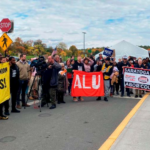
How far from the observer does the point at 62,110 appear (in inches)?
290

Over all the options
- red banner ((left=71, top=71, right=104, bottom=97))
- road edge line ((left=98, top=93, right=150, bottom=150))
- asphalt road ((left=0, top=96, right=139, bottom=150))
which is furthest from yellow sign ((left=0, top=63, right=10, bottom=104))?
road edge line ((left=98, top=93, right=150, bottom=150))

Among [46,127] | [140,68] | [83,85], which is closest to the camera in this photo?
[46,127]

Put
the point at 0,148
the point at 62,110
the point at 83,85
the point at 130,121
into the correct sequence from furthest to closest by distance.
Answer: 1. the point at 83,85
2. the point at 62,110
3. the point at 130,121
4. the point at 0,148

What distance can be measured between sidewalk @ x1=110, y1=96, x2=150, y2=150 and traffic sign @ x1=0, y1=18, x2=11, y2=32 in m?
8.49

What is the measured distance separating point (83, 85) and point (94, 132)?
164 inches

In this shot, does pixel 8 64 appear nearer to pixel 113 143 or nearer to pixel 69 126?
pixel 69 126

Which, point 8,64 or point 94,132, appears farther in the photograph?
point 8,64

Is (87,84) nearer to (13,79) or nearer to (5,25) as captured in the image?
(13,79)

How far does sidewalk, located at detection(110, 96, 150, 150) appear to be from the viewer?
13.6 feet

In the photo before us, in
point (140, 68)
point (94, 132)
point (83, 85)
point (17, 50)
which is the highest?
point (17, 50)

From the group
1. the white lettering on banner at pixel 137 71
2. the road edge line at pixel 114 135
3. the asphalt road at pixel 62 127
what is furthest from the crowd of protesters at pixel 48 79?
the road edge line at pixel 114 135

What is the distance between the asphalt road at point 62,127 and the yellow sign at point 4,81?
0.69 meters

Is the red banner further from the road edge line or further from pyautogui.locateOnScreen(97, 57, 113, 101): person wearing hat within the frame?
the road edge line

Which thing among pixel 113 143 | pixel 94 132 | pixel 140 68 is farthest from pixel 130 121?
pixel 140 68
